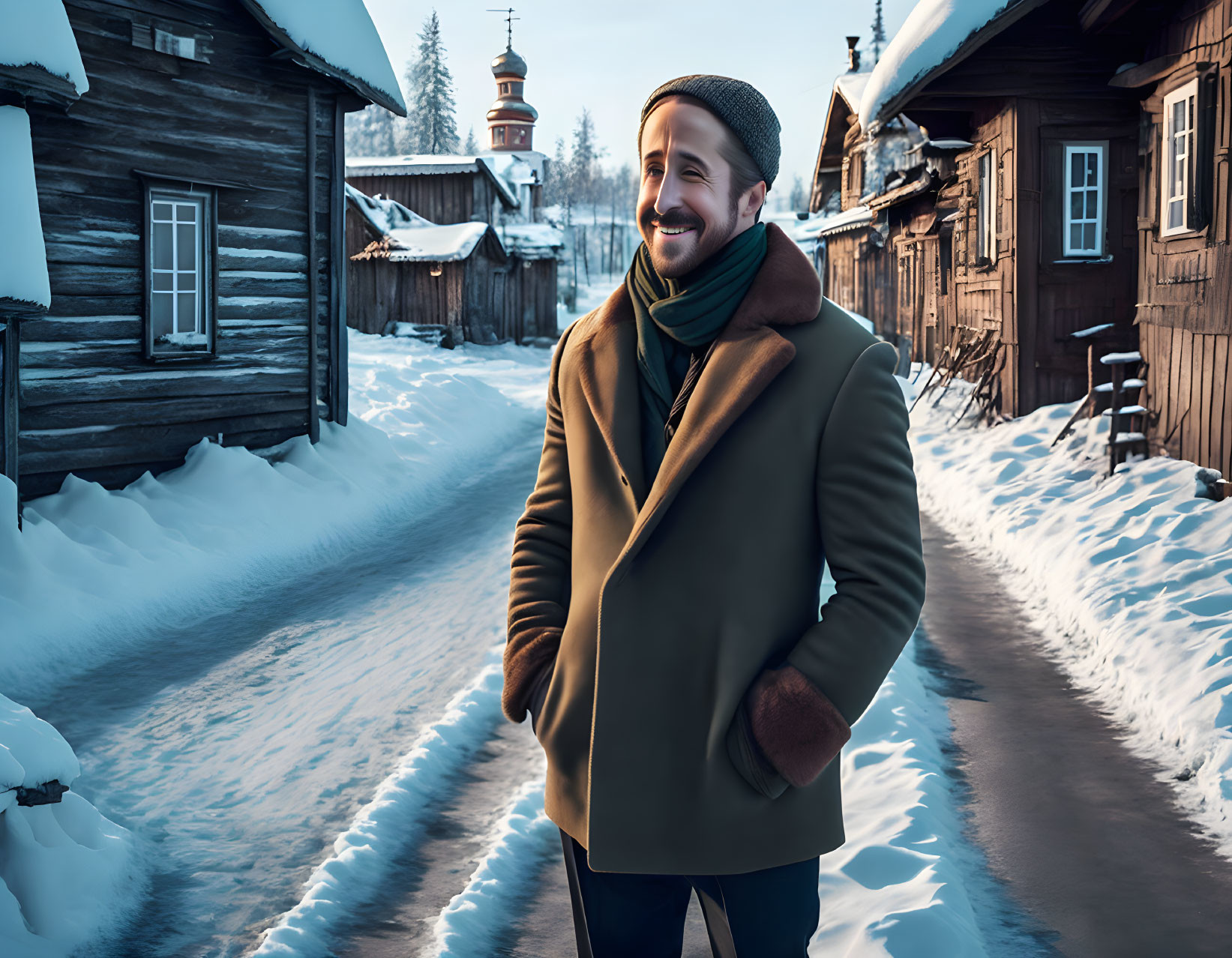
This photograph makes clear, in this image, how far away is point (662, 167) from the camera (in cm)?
194

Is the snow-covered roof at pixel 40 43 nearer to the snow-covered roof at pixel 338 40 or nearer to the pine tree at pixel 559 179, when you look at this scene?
the snow-covered roof at pixel 338 40

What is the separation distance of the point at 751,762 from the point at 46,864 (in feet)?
9.38

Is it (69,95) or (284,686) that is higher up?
(69,95)

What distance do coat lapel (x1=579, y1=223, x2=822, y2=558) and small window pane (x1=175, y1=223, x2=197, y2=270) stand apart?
30.5ft

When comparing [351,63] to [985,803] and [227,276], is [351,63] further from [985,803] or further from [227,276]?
[985,803]

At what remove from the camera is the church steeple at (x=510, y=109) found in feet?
155

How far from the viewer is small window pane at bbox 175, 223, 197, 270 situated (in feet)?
33.6

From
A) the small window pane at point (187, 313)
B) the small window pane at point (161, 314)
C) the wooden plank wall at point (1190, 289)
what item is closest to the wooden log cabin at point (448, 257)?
the small window pane at point (187, 313)

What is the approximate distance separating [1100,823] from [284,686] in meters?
3.98

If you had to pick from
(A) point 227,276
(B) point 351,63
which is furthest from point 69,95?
(B) point 351,63

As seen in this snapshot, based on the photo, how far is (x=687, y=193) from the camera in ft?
6.23

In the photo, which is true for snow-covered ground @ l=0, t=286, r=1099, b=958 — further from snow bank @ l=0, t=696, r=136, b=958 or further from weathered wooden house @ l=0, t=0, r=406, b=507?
weathered wooden house @ l=0, t=0, r=406, b=507

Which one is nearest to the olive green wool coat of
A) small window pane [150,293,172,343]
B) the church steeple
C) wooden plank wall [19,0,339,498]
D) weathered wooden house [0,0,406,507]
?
weathered wooden house [0,0,406,507]

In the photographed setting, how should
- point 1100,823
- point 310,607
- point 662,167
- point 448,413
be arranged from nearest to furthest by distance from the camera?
1. point 662,167
2. point 1100,823
3. point 310,607
4. point 448,413
